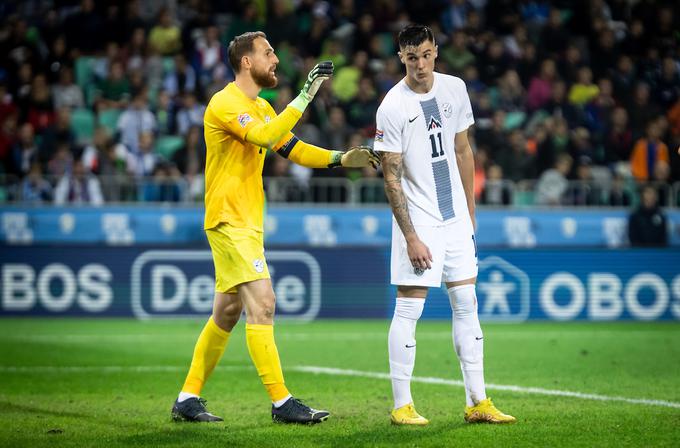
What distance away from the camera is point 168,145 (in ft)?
62.0

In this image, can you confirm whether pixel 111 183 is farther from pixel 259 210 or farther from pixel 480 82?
pixel 259 210

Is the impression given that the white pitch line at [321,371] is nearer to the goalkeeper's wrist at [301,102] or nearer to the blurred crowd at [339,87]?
the goalkeeper's wrist at [301,102]

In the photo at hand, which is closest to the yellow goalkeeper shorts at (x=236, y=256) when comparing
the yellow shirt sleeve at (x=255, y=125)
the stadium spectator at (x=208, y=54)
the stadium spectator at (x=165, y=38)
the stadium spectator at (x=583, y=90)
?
the yellow shirt sleeve at (x=255, y=125)

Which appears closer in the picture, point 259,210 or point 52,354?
point 259,210

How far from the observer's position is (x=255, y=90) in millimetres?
7551

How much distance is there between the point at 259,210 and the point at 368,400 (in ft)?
6.09

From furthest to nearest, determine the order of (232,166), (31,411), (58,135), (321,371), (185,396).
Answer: (58,135) → (321,371) → (31,411) → (185,396) → (232,166)

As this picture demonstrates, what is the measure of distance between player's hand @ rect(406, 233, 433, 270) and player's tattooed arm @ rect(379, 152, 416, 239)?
0.06 m

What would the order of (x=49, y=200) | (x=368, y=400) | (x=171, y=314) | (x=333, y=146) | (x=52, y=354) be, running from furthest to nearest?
(x=333, y=146), (x=49, y=200), (x=171, y=314), (x=52, y=354), (x=368, y=400)

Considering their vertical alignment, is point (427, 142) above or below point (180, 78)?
below

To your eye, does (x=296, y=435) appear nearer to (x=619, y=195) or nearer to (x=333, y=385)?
(x=333, y=385)

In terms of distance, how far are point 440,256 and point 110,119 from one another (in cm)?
1295

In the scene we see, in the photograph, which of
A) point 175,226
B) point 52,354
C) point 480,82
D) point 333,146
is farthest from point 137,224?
point 480,82

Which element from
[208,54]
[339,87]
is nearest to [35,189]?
[208,54]
